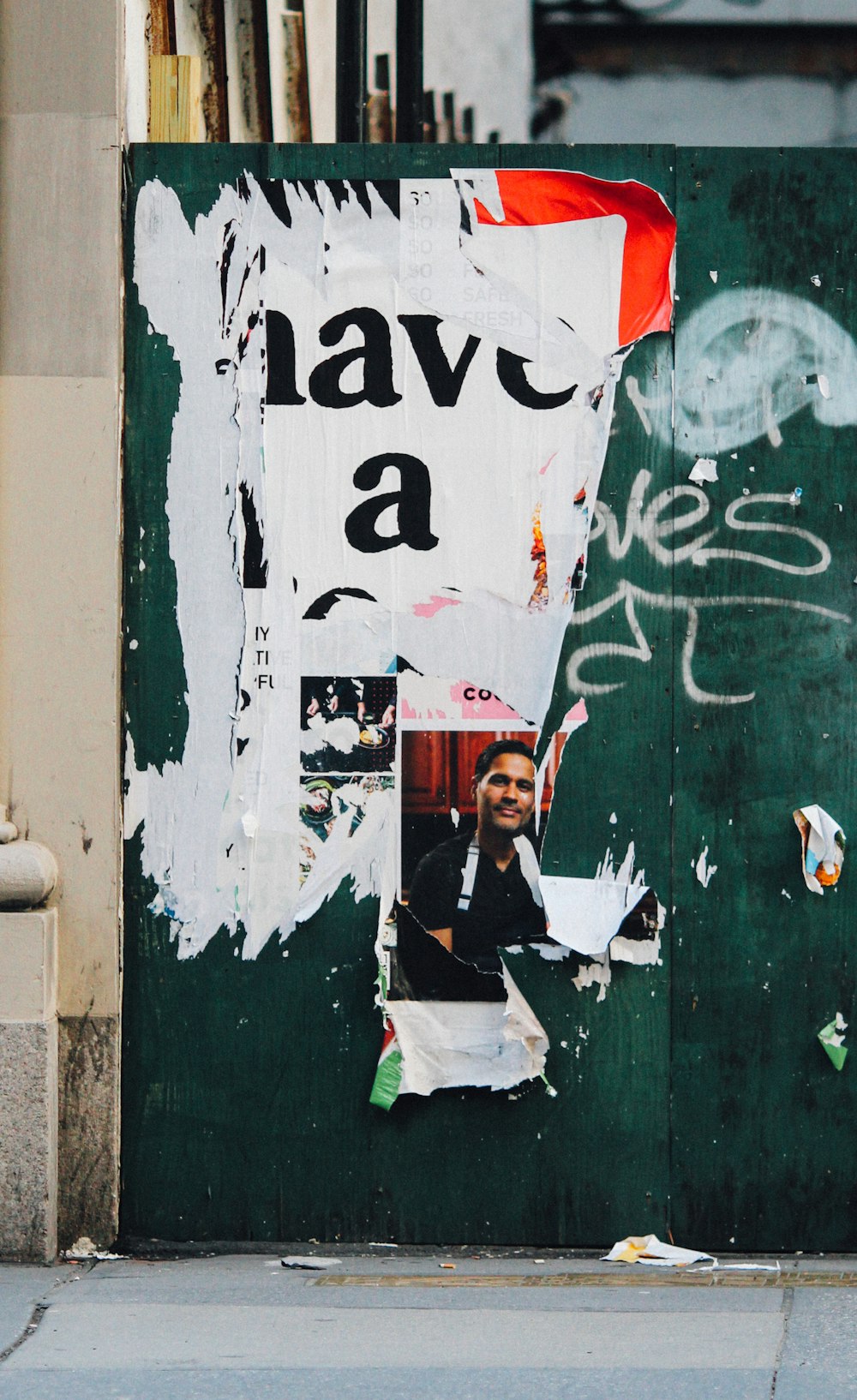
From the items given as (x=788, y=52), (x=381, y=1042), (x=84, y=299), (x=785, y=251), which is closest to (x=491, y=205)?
(x=785, y=251)

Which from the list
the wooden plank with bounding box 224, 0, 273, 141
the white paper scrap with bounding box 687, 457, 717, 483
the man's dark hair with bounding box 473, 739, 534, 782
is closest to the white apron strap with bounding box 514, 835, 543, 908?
the man's dark hair with bounding box 473, 739, 534, 782

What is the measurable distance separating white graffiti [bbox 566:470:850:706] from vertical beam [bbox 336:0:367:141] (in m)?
2.74

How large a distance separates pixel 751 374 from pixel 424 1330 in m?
3.17

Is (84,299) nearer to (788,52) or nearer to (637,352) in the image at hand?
(637,352)

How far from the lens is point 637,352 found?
456 cm

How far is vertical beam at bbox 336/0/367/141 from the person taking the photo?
6.24m

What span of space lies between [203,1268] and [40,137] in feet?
12.3

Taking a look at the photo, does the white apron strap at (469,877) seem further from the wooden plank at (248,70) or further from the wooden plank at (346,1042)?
the wooden plank at (248,70)

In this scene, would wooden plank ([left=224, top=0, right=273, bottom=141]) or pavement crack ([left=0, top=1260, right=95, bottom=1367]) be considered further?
wooden plank ([left=224, top=0, right=273, bottom=141])

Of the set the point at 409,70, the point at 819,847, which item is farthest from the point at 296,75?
the point at 819,847

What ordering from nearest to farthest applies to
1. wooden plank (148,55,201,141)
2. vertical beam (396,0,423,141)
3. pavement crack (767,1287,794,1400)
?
pavement crack (767,1287,794,1400)
wooden plank (148,55,201,141)
vertical beam (396,0,423,141)

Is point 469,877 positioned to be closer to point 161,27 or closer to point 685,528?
point 685,528

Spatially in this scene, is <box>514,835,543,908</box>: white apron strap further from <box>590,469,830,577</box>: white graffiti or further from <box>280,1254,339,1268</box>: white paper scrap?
<box>280,1254,339,1268</box>: white paper scrap

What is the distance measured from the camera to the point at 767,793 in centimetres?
455
